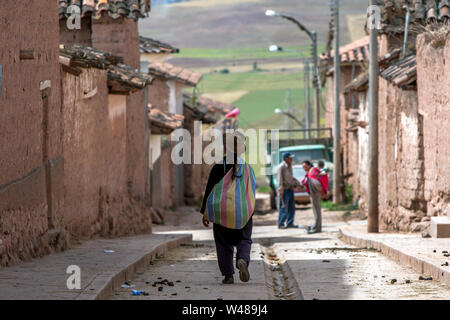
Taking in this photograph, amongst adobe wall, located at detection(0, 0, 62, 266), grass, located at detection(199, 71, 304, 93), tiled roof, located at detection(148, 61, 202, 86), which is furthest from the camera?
grass, located at detection(199, 71, 304, 93)

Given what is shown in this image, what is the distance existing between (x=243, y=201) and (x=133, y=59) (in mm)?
11839

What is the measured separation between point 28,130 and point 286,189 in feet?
34.9

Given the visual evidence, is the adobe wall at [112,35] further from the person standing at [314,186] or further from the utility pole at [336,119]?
the utility pole at [336,119]

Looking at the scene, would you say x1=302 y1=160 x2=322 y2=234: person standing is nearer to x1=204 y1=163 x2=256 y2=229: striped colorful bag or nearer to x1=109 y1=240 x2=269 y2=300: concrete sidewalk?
x1=109 y1=240 x2=269 y2=300: concrete sidewalk

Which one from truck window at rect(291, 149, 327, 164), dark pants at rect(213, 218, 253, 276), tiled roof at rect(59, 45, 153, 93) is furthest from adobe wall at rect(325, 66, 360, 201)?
dark pants at rect(213, 218, 253, 276)

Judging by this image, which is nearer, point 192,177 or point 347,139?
point 347,139

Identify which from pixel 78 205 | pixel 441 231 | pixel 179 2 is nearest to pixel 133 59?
pixel 78 205

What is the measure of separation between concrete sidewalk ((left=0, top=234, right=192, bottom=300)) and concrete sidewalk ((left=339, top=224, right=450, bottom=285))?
3442mm

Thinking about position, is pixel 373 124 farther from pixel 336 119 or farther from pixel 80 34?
pixel 336 119

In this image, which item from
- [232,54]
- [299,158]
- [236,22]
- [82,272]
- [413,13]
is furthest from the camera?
[236,22]

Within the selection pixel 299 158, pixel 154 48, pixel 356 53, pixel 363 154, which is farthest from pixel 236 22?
pixel 363 154

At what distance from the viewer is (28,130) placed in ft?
38.0

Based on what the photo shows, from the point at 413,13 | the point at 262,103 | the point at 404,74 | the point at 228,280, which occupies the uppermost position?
the point at 262,103

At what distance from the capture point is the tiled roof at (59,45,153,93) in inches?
571
